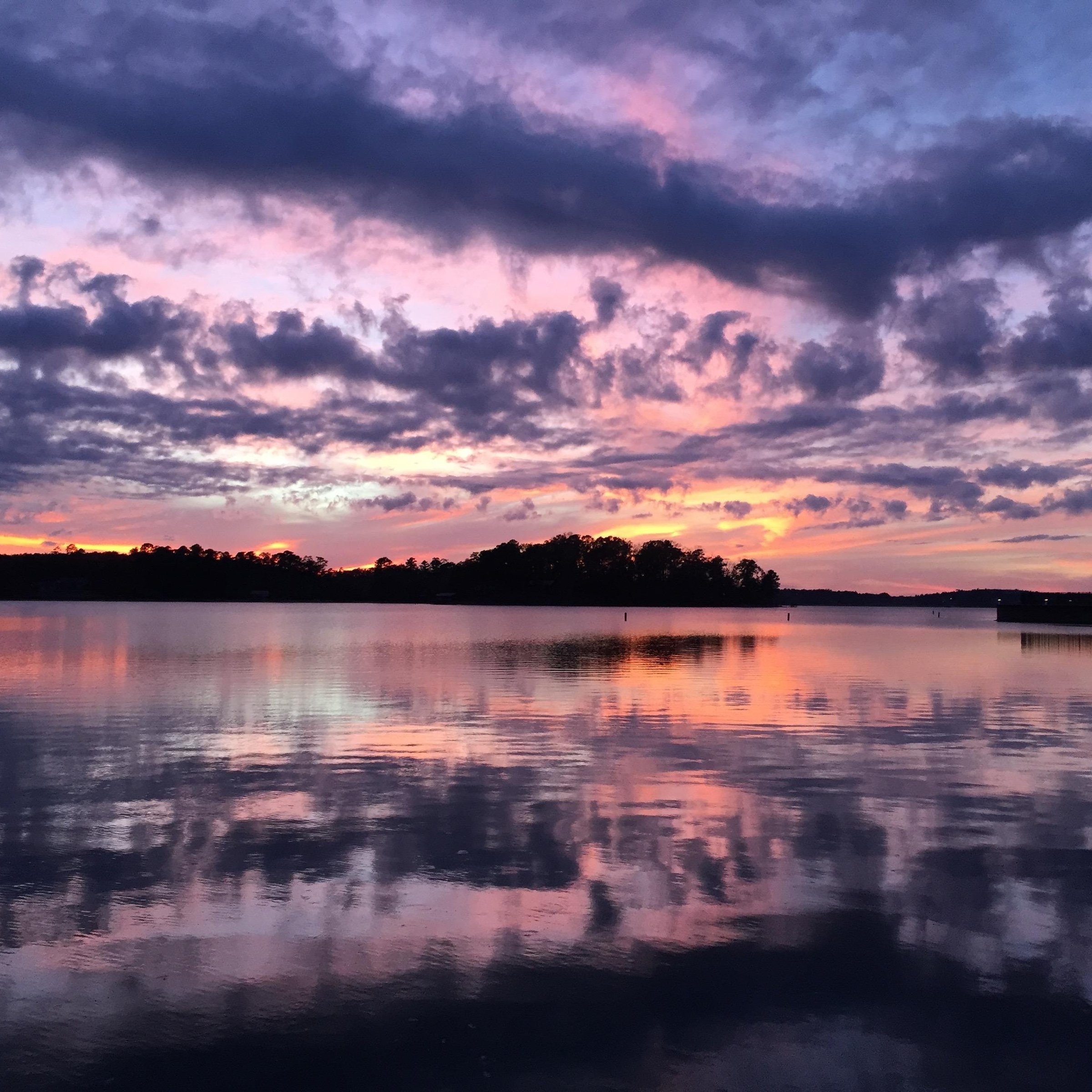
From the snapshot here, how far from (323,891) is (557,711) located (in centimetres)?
1704

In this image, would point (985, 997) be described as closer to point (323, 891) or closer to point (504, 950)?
point (504, 950)

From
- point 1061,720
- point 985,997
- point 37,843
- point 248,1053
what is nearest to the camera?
point 248,1053

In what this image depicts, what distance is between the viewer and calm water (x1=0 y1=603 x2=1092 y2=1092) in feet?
23.6

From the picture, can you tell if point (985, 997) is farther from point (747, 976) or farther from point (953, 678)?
point (953, 678)

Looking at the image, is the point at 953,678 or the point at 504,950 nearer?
the point at 504,950

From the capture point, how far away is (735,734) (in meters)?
23.5

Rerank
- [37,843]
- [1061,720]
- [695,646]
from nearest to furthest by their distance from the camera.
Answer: [37,843]
[1061,720]
[695,646]

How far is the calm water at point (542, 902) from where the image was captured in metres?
7.19

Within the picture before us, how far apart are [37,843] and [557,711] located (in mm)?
16203

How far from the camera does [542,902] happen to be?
10391 mm

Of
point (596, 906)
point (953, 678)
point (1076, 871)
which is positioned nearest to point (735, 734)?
point (1076, 871)

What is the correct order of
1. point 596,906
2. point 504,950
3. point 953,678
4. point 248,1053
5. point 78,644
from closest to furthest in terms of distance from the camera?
point 248,1053 → point 504,950 → point 596,906 → point 953,678 → point 78,644

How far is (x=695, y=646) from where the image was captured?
70125 millimetres

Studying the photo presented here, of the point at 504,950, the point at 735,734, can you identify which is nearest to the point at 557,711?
the point at 735,734
